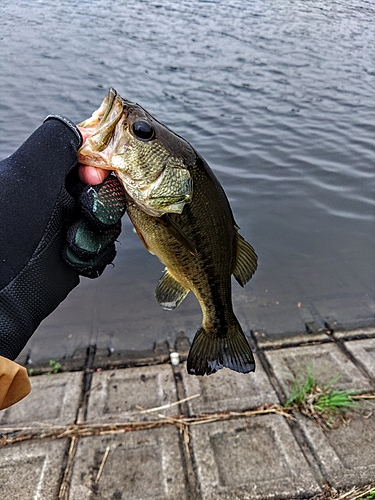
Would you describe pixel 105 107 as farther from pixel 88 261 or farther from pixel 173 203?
pixel 88 261

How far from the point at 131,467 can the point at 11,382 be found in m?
1.36

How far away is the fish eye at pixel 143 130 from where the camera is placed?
202 centimetres

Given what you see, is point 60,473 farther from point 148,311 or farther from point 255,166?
point 255,166

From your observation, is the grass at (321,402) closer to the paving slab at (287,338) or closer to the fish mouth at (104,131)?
the paving slab at (287,338)

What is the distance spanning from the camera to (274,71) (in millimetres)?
11852

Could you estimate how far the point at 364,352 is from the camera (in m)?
3.77

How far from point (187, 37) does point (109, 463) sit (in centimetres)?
1414

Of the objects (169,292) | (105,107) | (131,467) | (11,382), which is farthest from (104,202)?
(131,467)

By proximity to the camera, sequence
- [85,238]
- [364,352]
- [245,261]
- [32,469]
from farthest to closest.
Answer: [364,352], [32,469], [245,261], [85,238]

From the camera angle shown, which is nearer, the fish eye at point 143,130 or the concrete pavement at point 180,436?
the fish eye at point 143,130

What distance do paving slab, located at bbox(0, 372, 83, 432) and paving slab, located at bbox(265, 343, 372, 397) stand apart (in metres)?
1.56

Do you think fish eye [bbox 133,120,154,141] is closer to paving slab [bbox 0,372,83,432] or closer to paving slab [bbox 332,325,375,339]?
paving slab [bbox 0,372,83,432]

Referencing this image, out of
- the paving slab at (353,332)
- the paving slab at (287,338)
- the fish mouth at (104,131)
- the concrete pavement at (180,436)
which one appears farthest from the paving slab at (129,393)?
the fish mouth at (104,131)

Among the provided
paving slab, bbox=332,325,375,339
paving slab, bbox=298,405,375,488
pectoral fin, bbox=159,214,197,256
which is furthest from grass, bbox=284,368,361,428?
pectoral fin, bbox=159,214,197,256
